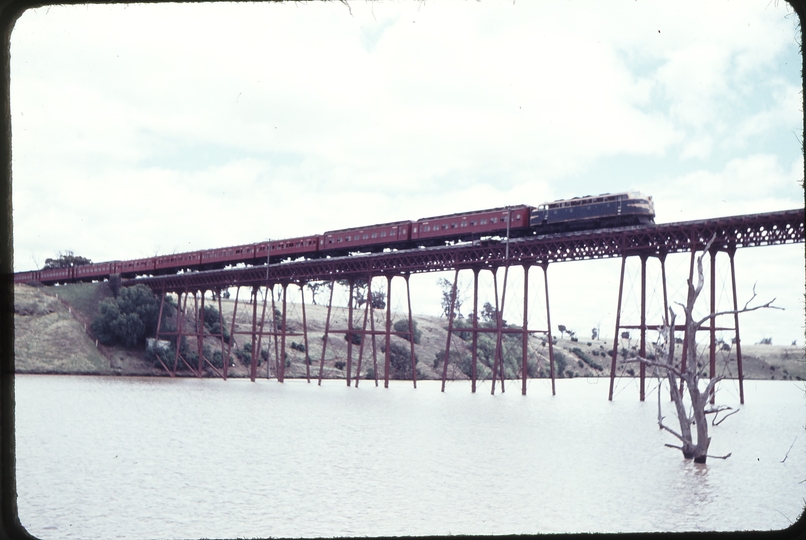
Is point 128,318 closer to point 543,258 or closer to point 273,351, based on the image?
point 273,351

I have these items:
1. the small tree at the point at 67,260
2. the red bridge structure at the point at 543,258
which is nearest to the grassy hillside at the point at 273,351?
the red bridge structure at the point at 543,258

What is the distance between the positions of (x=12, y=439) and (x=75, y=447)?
43.3 feet

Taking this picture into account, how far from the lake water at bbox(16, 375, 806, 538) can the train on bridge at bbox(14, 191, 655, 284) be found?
11.1 meters

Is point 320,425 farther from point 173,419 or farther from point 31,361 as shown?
point 31,361

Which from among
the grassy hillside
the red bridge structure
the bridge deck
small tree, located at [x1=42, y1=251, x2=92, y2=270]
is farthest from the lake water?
small tree, located at [x1=42, y1=251, x2=92, y2=270]

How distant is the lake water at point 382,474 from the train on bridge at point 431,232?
437 inches

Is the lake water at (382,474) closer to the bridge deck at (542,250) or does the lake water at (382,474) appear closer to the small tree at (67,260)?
the bridge deck at (542,250)

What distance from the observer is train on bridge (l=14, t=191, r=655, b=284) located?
31.6 metres

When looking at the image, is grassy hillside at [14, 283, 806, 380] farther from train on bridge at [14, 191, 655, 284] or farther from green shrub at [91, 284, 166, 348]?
train on bridge at [14, 191, 655, 284]

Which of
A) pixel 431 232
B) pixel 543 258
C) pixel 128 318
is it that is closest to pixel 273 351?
pixel 128 318

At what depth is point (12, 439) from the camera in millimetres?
4059

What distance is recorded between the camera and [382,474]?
12930 millimetres

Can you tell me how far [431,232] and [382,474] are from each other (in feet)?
87.5

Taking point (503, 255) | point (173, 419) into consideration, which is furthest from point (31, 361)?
point (503, 255)
